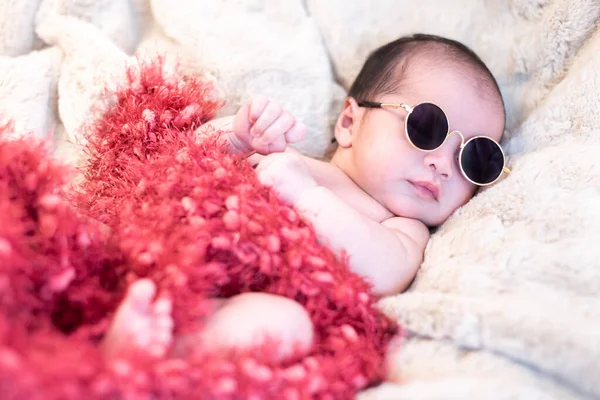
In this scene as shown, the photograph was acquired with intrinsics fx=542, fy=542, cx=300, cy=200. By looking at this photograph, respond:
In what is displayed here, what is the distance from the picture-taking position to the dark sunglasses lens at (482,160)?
1.14 m

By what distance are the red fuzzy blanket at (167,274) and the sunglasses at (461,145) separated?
36 centimetres

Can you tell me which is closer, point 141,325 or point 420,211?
point 141,325

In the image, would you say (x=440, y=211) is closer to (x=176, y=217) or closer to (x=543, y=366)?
(x=543, y=366)

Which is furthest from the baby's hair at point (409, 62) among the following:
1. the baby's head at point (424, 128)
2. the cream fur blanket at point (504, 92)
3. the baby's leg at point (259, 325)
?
the baby's leg at point (259, 325)

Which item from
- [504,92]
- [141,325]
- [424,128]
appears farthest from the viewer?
[504,92]

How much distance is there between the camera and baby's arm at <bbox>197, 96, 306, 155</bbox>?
1.00 metres

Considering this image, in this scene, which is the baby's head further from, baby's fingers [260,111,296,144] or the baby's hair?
baby's fingers [260,111,296,144]

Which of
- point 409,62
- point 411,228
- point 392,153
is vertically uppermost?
point 409,62

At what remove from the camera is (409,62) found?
1.22 meters

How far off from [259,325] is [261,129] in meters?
0.42

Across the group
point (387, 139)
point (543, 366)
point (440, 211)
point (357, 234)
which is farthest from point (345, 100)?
point (543, 366)

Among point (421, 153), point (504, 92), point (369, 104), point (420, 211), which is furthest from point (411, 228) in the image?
point (504, 92)

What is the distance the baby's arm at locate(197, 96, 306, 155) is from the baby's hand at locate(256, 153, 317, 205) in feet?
0.15

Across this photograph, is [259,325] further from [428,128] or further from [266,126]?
[428,128]
